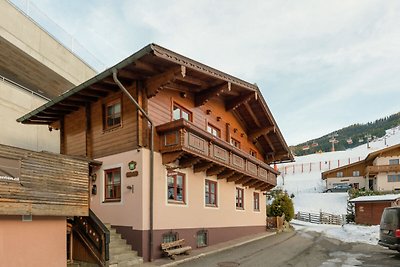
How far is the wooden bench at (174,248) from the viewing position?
1337cm

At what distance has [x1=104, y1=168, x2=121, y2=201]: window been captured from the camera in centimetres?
1442

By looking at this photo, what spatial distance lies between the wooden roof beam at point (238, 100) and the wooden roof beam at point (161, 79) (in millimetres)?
7035

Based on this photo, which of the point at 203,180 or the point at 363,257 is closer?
the point at 363,257

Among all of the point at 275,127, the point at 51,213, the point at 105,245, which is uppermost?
the point at 275,127

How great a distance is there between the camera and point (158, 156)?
14.1 meters

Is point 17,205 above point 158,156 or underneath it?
underneath

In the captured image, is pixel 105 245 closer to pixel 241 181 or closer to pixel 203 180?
pixel 203 180

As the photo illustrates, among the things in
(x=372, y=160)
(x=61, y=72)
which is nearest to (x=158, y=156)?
(x=61, y=72)

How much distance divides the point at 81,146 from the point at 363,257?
1262 cm

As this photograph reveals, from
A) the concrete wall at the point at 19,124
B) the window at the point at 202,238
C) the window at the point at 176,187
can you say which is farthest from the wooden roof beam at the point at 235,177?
the concrete wall at the point at 19,124

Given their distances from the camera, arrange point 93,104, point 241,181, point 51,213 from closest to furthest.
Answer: point 51,213, point 93,104, point 241,181

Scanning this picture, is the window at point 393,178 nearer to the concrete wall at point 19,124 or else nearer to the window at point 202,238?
the window at point 202,238

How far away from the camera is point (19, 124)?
21.5 m

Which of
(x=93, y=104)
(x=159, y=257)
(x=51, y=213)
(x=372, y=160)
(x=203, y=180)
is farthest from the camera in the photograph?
(x=372, y=160)
